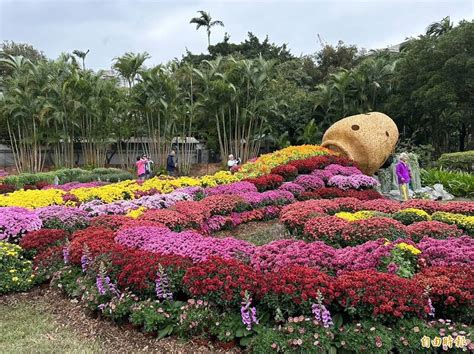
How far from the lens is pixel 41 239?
663 centimetres

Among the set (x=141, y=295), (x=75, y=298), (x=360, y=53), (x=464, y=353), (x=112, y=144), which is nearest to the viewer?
(x=464, y=353)

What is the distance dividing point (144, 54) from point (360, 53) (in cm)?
2111

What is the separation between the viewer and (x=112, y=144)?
92.8ft

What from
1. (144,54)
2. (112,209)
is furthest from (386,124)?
(144,54)

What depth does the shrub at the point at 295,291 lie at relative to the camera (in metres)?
3.98

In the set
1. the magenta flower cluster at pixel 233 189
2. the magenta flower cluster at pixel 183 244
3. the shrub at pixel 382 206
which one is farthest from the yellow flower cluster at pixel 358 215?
the magenta flower cluster at pixel 233 189

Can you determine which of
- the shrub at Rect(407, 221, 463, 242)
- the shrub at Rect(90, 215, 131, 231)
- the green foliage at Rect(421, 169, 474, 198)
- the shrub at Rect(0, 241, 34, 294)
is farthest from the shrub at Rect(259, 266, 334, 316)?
the green foliage at Rect(421, 169, 474, 198)

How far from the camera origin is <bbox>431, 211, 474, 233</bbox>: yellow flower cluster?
7047 millimetres

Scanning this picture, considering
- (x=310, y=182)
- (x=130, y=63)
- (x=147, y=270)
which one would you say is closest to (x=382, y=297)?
(x=147, y=270)

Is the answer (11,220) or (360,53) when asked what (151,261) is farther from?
(360,53)

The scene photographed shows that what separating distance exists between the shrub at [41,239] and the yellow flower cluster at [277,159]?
21.8ft

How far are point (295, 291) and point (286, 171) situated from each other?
8287 millimetres

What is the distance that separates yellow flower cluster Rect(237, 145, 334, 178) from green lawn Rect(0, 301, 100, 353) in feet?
26.8

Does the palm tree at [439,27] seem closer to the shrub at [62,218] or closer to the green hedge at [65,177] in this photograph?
the green hedge at [65,177]
